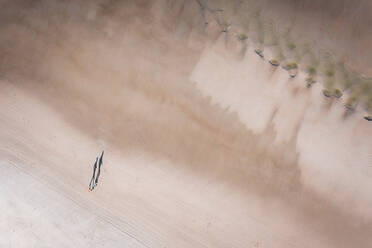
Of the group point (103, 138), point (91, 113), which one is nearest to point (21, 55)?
point (91, 113)

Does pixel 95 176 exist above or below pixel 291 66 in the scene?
below

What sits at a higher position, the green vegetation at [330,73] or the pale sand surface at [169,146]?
the green vegetation at [330,73]

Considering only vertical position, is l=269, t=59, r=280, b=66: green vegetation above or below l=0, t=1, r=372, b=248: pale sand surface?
above

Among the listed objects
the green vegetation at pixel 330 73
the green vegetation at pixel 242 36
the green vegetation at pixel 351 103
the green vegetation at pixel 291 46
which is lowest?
the green vegetation at pixel 351 103

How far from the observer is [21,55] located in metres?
2.00

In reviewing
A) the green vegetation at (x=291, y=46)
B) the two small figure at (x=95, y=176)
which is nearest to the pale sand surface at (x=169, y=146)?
the two small figure at (x=95, y=176)

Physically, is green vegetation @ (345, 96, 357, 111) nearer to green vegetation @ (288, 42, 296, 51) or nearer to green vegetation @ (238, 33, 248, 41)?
green vegetation @ (288, 42, 296, 51)

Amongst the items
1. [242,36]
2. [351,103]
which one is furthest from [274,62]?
[351,103]

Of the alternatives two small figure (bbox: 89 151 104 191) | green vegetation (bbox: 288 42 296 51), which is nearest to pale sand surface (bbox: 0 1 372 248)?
two small figure (bbox: 89 151 104 191)

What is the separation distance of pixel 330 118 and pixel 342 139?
0.45 feet

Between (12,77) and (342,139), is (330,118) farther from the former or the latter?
(12,77)

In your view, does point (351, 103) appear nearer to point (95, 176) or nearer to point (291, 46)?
point (291, 46)

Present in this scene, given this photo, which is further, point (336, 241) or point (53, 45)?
point (53, 45)

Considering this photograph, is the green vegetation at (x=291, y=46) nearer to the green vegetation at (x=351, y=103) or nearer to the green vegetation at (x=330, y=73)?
the green vegetation at (x=330, y=73)
